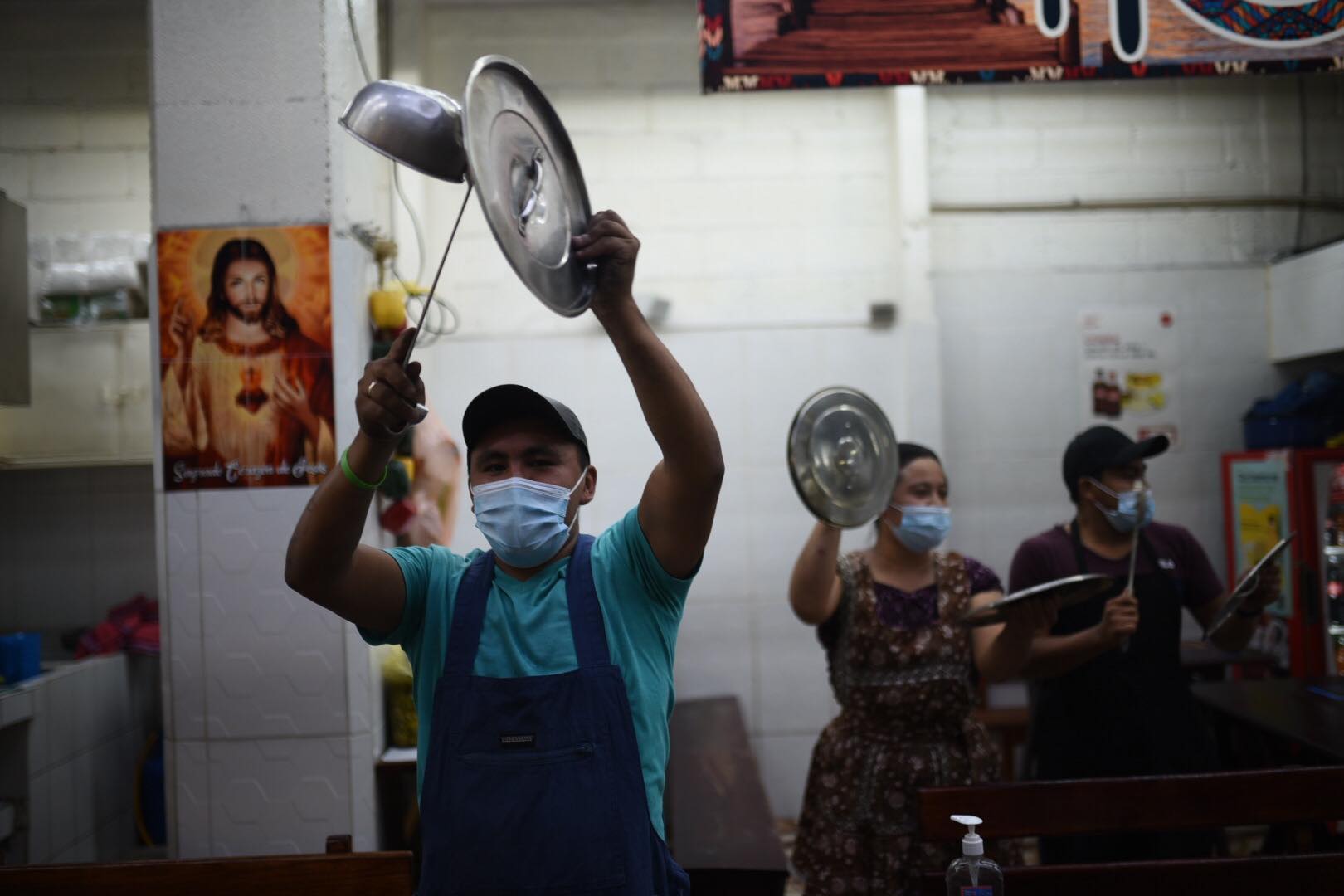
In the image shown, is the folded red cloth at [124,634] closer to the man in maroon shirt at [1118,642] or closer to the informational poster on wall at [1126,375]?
the man in maroon shirt at [1118,642]

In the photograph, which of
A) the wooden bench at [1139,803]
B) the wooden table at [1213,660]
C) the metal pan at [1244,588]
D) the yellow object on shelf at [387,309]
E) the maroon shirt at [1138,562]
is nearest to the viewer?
the wooden bench at [1139,803]

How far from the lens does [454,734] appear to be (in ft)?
4.77

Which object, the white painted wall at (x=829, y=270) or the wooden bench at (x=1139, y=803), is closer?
the wooden bench at (x=1139, y=803)

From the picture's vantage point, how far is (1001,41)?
2.70 meters

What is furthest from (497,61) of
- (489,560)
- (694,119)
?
(694,119)

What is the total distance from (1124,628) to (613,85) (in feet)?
11.1

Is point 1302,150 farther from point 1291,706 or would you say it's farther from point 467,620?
point 467,620

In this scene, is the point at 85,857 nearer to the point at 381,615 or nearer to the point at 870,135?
the point at 381,615

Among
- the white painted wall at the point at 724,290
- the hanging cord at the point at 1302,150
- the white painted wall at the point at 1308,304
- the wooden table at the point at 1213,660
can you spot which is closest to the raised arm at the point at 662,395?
the white painted wall at the point at 724,290

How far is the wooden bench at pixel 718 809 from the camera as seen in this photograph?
2.44 meters

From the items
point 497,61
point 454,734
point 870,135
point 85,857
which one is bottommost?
point 85,857

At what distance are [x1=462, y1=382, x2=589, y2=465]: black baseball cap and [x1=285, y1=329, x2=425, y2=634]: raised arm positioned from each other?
0.19 metres

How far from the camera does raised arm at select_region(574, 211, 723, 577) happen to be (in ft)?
4.52

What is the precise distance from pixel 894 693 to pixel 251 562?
6.00ft
